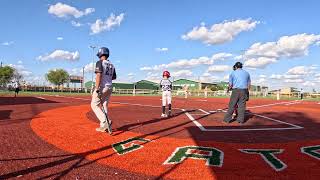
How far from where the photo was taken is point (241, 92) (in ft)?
38.3

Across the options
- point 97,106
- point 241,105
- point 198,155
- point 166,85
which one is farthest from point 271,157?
point 166,85

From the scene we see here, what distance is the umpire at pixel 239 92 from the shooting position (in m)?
11.6

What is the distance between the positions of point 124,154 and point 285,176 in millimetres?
2708

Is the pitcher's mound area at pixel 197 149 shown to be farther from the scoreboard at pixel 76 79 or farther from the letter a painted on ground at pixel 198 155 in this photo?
the scoreboard at pixel 76 79

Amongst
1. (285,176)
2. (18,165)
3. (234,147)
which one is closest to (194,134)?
(234,147)

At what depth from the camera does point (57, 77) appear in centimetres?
11994

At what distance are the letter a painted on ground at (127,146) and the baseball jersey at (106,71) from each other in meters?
1.76

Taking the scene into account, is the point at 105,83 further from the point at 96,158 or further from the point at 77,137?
the point at 96,158

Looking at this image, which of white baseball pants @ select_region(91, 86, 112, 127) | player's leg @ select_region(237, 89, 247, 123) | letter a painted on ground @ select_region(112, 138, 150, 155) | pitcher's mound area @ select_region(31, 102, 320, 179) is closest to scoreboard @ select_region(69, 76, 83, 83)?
player's leg @ select_region(237, 89, 247, 123)

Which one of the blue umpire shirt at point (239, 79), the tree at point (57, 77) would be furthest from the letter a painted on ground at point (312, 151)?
the tree at point (57, 77)

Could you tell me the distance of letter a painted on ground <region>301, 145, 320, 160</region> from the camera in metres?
6.55

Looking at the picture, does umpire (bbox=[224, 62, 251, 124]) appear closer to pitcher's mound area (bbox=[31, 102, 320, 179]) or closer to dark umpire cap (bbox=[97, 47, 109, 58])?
pitcher's mound area (bbox=[31, 102, 320, 179])

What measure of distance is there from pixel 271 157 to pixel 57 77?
391 ft

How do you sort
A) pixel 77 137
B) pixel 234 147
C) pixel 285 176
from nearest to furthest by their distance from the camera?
pixel 285 176
pixel 234 147
pixel 77 137
